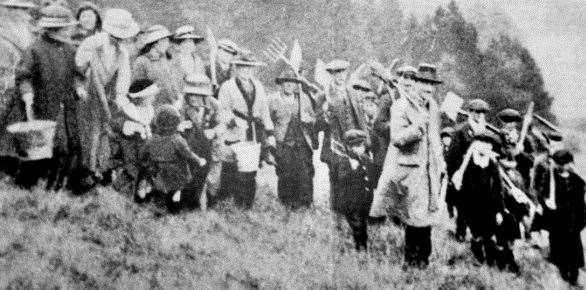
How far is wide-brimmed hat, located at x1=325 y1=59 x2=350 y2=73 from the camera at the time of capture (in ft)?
17.6

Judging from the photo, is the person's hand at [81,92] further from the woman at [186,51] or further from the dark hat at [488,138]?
the dark hat at [488,138]

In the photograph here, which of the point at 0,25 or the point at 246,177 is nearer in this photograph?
the point at 0,25

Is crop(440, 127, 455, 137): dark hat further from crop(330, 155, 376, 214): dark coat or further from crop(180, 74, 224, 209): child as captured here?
crop(180, 74, 224, 209): child

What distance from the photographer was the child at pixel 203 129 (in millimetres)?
4957

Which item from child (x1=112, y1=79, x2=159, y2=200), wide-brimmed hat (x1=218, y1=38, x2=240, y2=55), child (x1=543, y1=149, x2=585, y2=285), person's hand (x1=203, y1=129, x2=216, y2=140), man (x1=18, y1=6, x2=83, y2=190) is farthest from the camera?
wide-brimmed hat (x1=218, y1=38, x2=240, y2=55)

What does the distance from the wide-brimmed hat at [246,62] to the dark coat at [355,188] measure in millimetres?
1190

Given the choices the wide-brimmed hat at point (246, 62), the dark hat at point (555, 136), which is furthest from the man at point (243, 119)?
the dark hat at point (555, 136)

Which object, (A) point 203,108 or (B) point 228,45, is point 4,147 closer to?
(A) point 203,108

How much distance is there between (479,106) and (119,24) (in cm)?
313

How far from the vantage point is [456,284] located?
454 centimetres

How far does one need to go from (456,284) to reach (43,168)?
3.24 meters

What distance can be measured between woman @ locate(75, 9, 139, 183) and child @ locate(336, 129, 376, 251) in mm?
1913

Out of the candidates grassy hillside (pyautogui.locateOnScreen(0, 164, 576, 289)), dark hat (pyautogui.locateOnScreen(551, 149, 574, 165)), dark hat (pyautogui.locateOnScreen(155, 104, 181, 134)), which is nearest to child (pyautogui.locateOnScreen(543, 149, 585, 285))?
dark hat (pyautogui.locateOnScreen(551, 149, 574, 165))

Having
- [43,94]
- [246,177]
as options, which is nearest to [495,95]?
[246,177]
